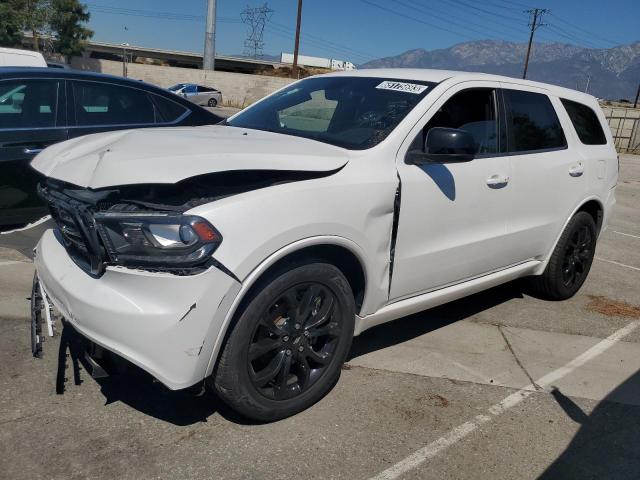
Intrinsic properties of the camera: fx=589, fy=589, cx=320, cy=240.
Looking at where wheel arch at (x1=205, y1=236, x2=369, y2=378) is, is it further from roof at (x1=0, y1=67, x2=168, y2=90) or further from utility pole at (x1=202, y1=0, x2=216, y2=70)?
utility pole at (x1=202, y1=0, x2=216, y2=70)

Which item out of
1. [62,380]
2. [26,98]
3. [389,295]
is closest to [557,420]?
[389,295]

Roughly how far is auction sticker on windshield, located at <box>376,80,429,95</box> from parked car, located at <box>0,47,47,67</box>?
14.7ft

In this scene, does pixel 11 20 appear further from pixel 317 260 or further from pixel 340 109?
pixel 317 260

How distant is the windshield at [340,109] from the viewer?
11.3 ft

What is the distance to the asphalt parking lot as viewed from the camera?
2.67 meters

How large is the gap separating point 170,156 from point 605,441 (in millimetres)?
2630

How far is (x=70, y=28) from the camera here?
163ft

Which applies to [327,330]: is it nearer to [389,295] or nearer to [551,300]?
[389,295]

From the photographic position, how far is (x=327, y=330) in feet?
10.0

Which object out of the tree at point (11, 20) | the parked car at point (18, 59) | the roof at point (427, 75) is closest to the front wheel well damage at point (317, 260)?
the roof at point (427, 75)

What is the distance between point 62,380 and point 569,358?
10.8ft

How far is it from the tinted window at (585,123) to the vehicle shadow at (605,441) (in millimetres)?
2269

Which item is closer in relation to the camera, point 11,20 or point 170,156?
point 170,156

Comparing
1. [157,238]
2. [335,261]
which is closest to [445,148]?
[335,261]
